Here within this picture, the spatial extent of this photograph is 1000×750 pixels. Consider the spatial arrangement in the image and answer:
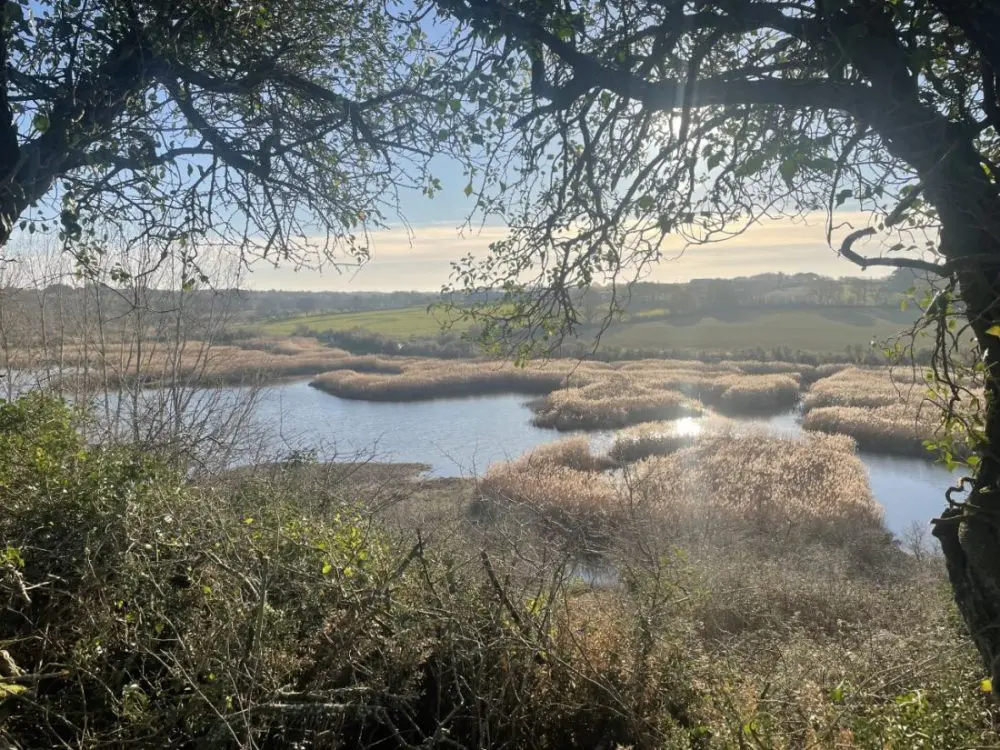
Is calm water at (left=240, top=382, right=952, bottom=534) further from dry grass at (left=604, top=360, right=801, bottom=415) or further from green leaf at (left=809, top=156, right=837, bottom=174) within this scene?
green leaf at (left=809, top=156, right=837, bottom=174)

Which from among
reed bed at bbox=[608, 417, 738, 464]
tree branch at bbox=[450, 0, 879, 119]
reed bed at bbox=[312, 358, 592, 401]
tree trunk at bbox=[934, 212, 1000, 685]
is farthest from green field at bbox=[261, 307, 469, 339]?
tree trunk at bbox=[934, 212, 1000, 685]

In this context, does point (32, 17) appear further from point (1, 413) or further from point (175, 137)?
point (1, 413)

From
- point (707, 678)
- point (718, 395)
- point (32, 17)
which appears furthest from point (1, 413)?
point (718, 395)

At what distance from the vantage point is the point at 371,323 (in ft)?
155

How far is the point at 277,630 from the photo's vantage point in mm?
3119

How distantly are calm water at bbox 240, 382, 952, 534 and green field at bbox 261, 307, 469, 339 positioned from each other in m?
15.6

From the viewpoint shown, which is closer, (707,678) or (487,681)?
(487,681)

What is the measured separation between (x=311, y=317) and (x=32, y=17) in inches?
2033

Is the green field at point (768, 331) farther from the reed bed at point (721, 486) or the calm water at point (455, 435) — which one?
the reed bed at point (721, 486)

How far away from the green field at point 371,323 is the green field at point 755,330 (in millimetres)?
118

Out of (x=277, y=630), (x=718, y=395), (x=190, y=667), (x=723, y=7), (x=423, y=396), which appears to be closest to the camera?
(x=723, y=7)

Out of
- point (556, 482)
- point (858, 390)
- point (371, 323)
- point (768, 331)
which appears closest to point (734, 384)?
point (858, 390)

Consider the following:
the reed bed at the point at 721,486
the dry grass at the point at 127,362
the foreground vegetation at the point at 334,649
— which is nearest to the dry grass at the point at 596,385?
the reed bed at the point at 721,486

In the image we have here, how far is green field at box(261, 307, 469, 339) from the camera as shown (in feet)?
144
